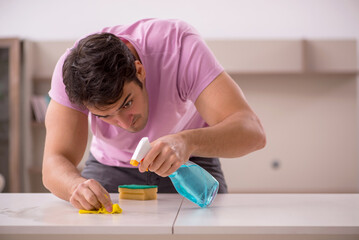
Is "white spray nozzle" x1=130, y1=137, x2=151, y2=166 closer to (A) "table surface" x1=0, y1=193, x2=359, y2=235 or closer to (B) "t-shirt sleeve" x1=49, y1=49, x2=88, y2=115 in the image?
(A) "table surface" x1=0, y1=193, x2=359, y2=235

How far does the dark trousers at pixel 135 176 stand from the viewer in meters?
1.65

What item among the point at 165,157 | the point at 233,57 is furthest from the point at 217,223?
the point at 233,57

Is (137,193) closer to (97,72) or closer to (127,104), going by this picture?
(127,104)

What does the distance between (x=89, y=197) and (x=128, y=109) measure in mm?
290

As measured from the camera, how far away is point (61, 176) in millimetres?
1361

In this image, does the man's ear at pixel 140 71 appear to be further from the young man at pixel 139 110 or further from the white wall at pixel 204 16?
the white wall at pixel 204 16

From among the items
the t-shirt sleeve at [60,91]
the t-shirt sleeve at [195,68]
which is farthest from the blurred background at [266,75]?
the t-shirt sleeve at [60,91]

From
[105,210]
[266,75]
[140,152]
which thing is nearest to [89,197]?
[105,210]

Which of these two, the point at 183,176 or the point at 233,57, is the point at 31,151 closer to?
the point at 233,57

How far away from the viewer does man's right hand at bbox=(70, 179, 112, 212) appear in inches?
46.1

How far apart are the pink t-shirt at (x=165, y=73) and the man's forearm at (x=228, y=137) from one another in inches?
6.9

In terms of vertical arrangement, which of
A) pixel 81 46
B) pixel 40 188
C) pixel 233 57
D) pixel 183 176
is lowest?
pixel 40 188

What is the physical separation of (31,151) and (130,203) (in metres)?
3.03

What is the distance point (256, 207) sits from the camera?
3.92ft
